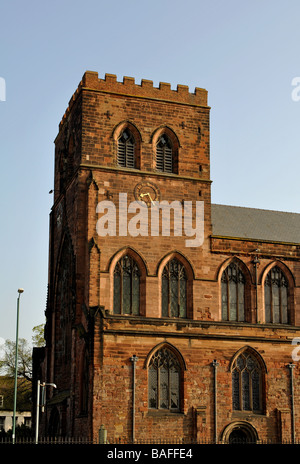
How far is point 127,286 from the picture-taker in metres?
40.1

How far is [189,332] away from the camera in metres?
38.9

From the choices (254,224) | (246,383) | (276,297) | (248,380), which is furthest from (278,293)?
(246,383)

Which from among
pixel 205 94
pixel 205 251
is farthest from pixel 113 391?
pixel 205 94

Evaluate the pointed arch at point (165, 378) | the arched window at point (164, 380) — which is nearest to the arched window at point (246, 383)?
the pointed arch at point (165, 378)

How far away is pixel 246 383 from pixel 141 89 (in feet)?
55.8

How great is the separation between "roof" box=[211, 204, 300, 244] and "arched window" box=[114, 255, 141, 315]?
6.31 meters

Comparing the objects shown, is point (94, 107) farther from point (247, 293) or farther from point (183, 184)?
point (247, 293)

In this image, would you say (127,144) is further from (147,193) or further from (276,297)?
(276,297)

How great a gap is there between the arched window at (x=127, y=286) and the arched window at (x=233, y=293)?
499cm

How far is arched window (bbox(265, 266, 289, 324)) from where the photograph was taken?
140ft

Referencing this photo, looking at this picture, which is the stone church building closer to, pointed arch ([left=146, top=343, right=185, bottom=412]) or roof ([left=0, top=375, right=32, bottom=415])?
pointed arch ([left=146, top=343, right=185, bottom=412])

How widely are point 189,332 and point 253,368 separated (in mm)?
4056

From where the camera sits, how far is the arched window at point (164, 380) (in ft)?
124

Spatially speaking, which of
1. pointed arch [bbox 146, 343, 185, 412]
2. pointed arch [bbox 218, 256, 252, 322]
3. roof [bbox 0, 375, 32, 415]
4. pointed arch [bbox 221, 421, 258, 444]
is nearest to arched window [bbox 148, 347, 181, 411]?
pointed arch [bbox 146, 343, 185, 412]
